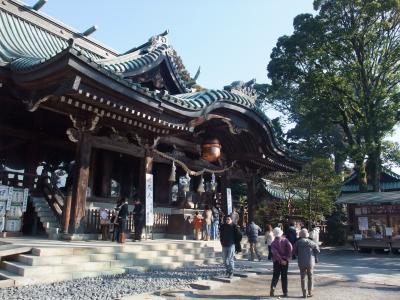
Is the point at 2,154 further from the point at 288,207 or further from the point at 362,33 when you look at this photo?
the point at 362,33

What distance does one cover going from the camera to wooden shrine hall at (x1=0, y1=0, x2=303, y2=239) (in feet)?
32.4

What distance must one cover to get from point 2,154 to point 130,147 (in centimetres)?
450

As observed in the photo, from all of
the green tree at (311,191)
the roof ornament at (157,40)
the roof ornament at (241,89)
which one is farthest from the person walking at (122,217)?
the green tree at (311,191)

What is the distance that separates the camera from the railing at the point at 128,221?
11438 millimetres

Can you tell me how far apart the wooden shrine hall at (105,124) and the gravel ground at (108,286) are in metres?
3.00

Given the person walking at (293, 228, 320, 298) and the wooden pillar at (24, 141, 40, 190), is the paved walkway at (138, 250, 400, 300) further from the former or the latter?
the wooden pillar at (24, 141, 40, 190)

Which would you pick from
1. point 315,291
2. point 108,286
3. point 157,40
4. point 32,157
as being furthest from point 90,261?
point 157,40

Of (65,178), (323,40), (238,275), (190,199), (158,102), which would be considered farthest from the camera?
(323,40)

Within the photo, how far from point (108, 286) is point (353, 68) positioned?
2191cm

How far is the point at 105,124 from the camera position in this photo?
467 inches

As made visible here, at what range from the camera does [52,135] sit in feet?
44.7

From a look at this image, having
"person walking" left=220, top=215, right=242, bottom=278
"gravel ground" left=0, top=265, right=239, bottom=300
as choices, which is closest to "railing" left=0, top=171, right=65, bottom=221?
"gravel ground" left=0, top=265, right=239, bottom=300

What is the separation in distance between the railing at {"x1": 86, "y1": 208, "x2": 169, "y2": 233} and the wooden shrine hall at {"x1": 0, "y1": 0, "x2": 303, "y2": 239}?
660 millimetres

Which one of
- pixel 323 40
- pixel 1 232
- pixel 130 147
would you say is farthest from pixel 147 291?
pixel 323 40
